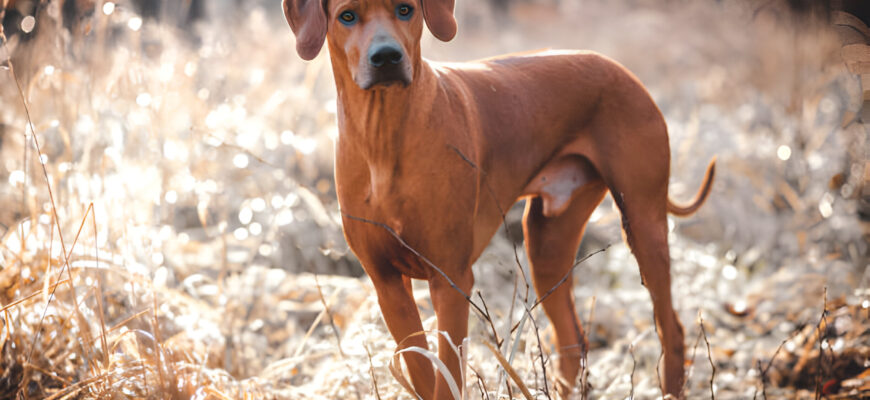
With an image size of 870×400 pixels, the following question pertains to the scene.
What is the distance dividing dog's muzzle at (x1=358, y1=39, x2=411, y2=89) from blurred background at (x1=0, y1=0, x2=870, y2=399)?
0.53 metres

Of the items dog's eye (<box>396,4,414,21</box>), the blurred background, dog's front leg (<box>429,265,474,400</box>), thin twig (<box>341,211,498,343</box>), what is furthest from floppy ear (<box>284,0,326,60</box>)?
dog's front leg (<box>429,265,474,400</box>)

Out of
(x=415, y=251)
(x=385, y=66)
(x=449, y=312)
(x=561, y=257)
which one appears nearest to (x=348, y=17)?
(x=385, y=66)

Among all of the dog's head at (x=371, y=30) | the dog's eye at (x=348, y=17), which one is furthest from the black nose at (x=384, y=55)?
the dog's eye at (x=348, y=17)

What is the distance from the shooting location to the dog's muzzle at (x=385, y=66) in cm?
186

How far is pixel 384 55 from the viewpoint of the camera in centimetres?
186

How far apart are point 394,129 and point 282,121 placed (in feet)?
10.2

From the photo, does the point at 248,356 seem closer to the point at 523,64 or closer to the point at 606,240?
the point at 523,64

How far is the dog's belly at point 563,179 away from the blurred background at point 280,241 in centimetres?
44

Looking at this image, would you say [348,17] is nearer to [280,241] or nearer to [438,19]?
[438,19]

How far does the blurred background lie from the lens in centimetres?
254

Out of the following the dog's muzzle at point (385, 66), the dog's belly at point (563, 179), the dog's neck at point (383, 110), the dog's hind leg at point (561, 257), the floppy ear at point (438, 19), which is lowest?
the dog's hind leg at point (561, 257)

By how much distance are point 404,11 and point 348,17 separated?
0.51ft

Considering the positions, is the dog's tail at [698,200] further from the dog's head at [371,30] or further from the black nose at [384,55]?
the black nose at [384,55]

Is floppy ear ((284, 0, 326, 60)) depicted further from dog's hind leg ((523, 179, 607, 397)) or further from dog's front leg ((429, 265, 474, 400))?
dog's hind leg ((523, 179, 607, 397))
